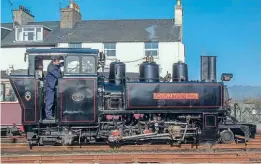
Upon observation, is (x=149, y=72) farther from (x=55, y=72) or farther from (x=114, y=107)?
(x=55, y=72)

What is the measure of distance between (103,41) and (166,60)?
16.3 feet

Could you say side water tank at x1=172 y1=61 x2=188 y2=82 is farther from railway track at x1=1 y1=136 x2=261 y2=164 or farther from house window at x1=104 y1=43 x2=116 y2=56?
house window at x1=104 y1=43 x2=116 y2=56

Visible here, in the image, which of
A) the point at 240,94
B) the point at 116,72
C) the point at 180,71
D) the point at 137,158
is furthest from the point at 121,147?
the point at 240,94

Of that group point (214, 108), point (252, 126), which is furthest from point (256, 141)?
point (214, 108)

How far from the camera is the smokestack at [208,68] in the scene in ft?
36.2

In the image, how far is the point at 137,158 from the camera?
857 centimetres

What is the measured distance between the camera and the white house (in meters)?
29.2

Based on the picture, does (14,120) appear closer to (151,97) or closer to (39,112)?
(39,112)

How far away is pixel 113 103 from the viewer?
10.5 meters

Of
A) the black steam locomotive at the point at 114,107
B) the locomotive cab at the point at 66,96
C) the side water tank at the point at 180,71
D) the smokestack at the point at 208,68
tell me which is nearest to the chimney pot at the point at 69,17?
the side water tank at the point at 180,71

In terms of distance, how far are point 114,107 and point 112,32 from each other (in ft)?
68.7

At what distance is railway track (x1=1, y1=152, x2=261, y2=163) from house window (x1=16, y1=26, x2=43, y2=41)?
24132 mm

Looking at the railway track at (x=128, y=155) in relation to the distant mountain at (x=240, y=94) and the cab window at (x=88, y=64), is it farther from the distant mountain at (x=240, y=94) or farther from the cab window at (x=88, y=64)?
the distant mountain at (x=240, y=94)

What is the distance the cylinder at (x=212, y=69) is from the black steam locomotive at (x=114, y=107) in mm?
Result: 351
